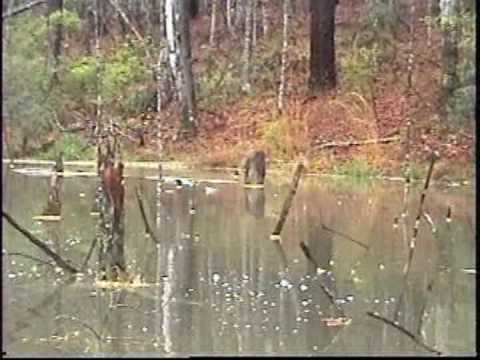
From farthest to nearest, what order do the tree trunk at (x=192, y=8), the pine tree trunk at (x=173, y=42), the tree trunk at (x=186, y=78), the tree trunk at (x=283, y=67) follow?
the tree trunk at (x=192, y=8) → the tree trunk at (x=186, y=78) → the pine tree trunk at (x=173, y=42) → the tree trunk at (x=283, y=67)

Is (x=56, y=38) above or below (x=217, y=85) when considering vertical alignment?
above

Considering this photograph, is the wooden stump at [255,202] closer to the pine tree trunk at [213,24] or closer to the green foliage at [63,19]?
the green foliage at [63,19]

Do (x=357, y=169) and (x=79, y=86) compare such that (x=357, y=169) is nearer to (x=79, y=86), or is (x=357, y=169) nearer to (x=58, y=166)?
(x=58, y=166)

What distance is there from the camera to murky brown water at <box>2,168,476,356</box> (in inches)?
331

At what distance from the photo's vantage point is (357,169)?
76.5 feet

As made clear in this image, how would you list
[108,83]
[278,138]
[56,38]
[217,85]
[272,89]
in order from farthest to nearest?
[56,38], [108,83], [217,85], [272,89], [278,138]

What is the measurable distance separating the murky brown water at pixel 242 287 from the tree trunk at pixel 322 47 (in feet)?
38.0

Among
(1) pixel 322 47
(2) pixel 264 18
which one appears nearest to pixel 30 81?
(1) pixel 322 47

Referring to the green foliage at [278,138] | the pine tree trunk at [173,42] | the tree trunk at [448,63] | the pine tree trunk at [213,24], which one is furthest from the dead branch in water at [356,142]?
the pine tree trunk at [213,24]

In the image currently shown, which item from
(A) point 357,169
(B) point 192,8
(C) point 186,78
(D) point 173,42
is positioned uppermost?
(B) point 192,8

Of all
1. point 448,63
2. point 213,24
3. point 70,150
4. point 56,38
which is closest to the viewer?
point 448,63

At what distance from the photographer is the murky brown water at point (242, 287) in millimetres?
8398

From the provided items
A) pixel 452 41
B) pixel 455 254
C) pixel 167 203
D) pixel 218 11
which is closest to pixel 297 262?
pixel 455 254

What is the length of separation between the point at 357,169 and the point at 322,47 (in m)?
6.18
